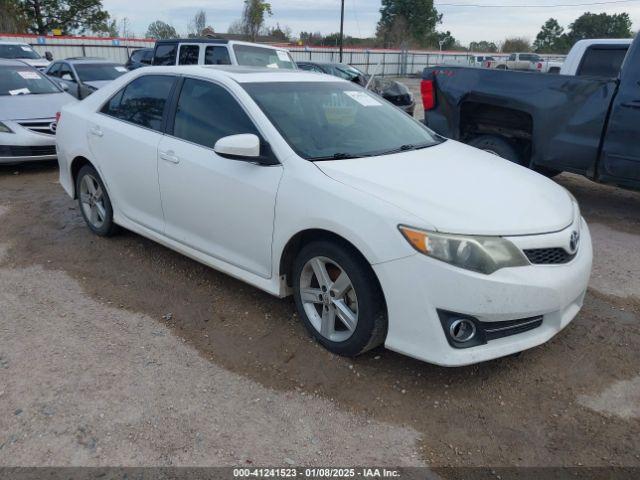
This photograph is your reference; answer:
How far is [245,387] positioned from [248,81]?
6.77ft

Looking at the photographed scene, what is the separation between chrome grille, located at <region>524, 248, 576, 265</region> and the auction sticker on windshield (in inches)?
72.3

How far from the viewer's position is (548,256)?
2.82 m

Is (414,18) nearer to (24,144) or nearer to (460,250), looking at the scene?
(24,144)

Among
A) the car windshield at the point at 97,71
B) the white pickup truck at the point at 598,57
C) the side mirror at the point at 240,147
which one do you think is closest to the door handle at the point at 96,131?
the side mirror at the point at 240,147

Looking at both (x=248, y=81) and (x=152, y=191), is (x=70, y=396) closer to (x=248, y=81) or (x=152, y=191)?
(x=152, y=191)

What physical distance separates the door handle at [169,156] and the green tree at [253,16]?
51264mm

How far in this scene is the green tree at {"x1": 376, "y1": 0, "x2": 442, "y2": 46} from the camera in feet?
237

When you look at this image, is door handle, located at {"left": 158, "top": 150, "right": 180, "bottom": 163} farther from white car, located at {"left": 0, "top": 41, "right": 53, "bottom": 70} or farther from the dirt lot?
white car, located at {"left": 0, "top": 41, "right": 53, "bottom": 70}

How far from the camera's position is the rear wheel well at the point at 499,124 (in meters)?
6.14

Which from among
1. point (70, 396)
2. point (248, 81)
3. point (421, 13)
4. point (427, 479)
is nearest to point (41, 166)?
point (248, 81)

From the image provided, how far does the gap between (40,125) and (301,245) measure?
6187mm

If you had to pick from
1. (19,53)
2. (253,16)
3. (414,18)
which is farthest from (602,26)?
(19,53)

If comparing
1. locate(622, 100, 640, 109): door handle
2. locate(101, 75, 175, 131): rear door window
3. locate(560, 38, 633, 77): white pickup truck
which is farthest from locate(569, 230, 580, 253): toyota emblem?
locate(560, 38, 633, 77): white pickup truck

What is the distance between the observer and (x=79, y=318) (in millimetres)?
3611
